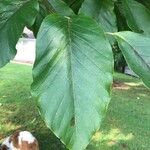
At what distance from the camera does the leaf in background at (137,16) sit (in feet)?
3.21

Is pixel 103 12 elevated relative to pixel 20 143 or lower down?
elevated

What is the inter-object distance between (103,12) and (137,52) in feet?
0.80

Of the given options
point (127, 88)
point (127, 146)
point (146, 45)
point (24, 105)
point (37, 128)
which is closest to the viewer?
point (146, 45)

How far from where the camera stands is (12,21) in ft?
2.82

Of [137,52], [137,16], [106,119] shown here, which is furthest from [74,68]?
[106,119]

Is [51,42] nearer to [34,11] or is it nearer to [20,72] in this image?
[34,11]

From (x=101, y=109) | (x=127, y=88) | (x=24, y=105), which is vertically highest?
(x=101, y=109)

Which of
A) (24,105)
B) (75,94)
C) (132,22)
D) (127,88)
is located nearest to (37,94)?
(75,94)

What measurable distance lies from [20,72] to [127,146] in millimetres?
5331

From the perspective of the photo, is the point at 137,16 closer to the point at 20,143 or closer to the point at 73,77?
the point at 73,77

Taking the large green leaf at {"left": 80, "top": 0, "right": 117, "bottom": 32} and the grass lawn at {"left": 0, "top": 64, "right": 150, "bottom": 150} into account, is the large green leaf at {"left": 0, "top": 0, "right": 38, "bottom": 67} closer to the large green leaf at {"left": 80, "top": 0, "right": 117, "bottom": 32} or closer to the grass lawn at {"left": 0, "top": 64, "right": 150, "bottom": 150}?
the large green leaf at {"left": 80, "top": 0, "right": 117, "bottom": 32}

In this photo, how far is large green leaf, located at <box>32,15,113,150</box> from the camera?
0.70 metres

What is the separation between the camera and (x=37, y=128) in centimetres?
721

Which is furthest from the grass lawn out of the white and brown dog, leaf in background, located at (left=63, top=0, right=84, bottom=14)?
leaf in background, located at (left=63, top=0, right=84, bottom=14)
